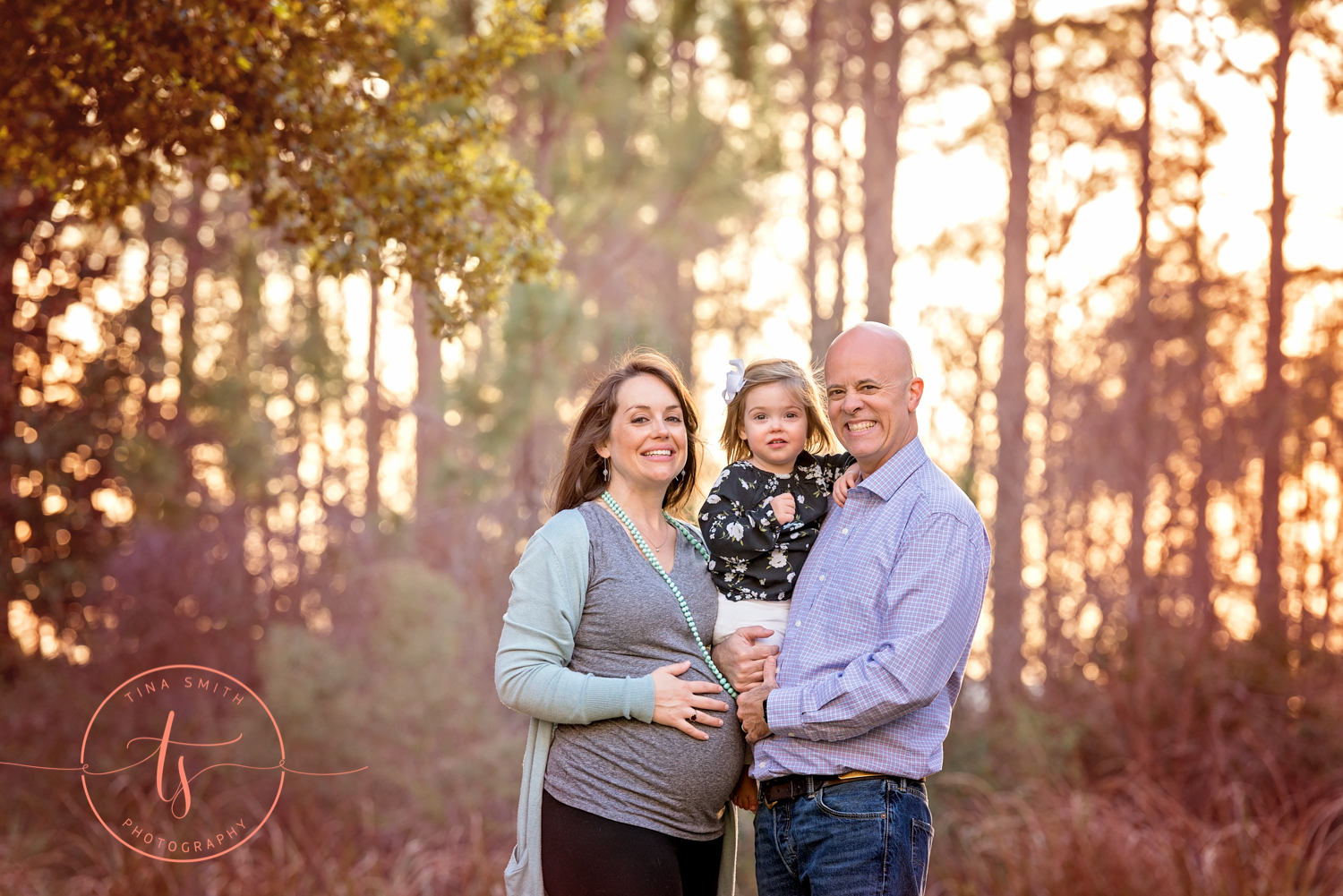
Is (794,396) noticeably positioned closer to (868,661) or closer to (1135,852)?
(868,661)

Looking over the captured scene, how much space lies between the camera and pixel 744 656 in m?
3.01

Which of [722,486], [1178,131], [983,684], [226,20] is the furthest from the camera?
[1178,131]

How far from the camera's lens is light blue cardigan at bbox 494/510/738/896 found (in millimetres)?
2842

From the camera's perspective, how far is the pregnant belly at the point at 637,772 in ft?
9.48

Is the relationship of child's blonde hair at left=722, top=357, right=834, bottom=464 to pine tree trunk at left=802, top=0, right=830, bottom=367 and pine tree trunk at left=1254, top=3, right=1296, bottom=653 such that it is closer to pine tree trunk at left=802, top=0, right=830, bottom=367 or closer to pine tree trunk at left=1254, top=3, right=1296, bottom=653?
pine tree trunk at left=802, top=0, right=830, bottom=367

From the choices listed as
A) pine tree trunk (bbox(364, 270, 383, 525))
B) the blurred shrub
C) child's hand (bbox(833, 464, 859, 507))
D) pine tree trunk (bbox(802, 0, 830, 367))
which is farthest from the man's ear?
pine tree trunk (bbox(364, 270, 383, 525))

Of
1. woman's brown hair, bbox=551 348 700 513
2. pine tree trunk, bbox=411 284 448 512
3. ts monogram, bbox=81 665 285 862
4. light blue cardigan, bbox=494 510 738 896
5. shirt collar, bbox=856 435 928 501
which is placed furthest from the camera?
pine tree trunk, bbox=411 284 448 512

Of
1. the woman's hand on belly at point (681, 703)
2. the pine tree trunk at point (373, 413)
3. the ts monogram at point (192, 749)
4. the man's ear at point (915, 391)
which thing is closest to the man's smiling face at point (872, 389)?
the man's ear at point (915, 391)

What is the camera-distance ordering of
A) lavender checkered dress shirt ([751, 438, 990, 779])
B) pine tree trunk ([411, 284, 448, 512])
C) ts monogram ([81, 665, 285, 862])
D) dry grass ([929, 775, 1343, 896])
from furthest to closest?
pine tree trunk ([411, 284, 448, 512]) → ts monogram ([81, 665, 285, 862]) → dry grass ([929, 775, 1343, 896]) → lavender checkered dress shirt ([751, 438, 990, 779])

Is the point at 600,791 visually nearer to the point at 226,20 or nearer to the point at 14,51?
the point at 226,20

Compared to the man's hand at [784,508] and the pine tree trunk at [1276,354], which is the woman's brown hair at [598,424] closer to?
the man's hand at [784,508]

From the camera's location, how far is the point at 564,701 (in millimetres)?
2826

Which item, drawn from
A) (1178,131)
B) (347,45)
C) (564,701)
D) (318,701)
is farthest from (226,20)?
(1178,131)

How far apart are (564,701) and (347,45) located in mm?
2756
